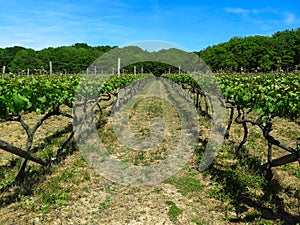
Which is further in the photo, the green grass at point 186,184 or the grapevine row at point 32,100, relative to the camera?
the green grass at point 186,184

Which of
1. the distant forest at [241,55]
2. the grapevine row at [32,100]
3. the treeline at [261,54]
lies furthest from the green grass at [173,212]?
the distant forest at [241,55]

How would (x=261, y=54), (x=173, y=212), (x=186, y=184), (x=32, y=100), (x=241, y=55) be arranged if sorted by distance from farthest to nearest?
(x=241, y=55) < (x=261, y=54) < (x=186, y=184) < (x=32, y=100) < (x=173, y=212)

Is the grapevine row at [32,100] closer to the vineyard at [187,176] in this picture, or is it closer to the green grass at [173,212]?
the vineyard at [187,176]

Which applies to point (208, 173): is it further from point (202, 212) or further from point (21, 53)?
point (21, 53)

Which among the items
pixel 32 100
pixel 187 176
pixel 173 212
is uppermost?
pixel 32 100

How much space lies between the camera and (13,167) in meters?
6.94

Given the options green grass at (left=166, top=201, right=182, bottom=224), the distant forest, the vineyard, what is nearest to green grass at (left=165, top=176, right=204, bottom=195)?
the vineyard

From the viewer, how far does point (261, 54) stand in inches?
2734

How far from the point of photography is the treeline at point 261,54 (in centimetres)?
6450

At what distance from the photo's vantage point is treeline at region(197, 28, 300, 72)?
64.5m

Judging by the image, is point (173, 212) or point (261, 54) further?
point (261, 54)

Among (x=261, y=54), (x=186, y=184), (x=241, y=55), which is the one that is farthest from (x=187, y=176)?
(x=241, y=55)

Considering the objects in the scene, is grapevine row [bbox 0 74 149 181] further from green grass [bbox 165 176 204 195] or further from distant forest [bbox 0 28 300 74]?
distant forest [bbox 0 28 300 74]

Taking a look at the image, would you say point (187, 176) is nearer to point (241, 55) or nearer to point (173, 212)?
point (173, 212)
